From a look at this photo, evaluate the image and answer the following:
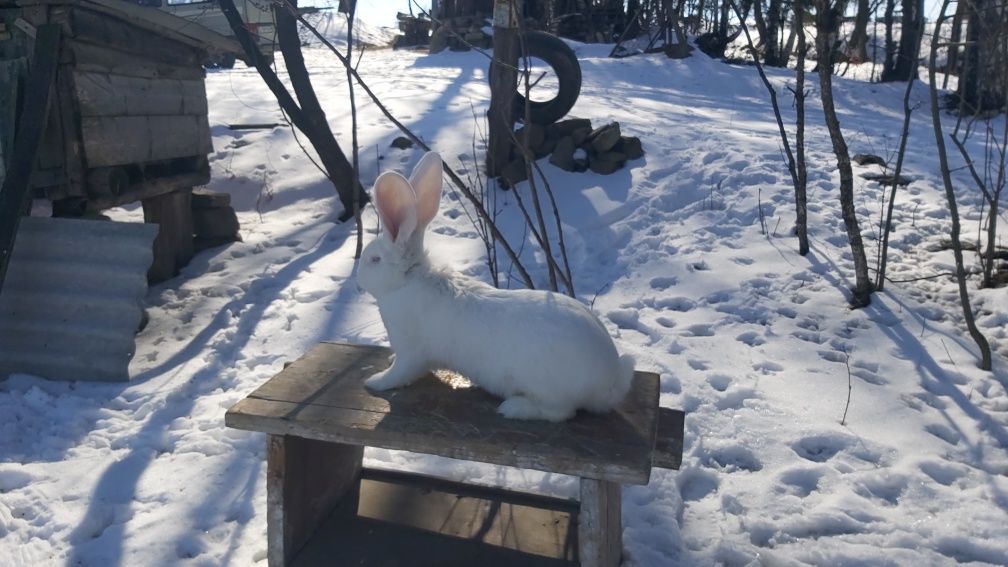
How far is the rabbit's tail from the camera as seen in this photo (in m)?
2.32

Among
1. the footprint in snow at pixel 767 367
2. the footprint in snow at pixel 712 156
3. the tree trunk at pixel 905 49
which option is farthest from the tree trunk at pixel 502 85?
the tree trunk at pixel 905 49

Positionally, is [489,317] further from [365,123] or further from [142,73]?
[365,123]

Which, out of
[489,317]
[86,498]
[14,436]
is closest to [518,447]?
[489,317]

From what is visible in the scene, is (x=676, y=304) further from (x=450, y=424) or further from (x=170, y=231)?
(x=170, y=231)

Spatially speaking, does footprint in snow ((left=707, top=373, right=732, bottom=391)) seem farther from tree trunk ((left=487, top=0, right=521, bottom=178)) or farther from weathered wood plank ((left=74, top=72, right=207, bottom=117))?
weathered wood plank ((left=74, top=72, right=207, bottom=117))

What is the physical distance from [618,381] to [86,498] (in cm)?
219

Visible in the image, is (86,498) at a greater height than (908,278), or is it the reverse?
(908,278)

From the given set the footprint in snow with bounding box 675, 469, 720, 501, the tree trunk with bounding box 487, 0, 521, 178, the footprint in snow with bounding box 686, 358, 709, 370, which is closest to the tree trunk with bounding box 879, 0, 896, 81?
the tree trunk with bounding box 487, 0, 521, 178

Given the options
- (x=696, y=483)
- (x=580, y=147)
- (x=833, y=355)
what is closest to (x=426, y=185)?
(x=696, y=483)

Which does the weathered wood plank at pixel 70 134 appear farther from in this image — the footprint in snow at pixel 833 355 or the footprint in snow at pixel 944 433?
the footprint in snow at pixel 944 433

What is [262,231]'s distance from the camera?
684cm

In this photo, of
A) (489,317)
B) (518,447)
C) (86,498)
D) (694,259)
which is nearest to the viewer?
(518,447)

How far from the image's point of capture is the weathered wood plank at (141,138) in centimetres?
515

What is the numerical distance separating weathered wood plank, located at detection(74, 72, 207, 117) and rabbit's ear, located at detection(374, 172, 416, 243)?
11.9 feet
